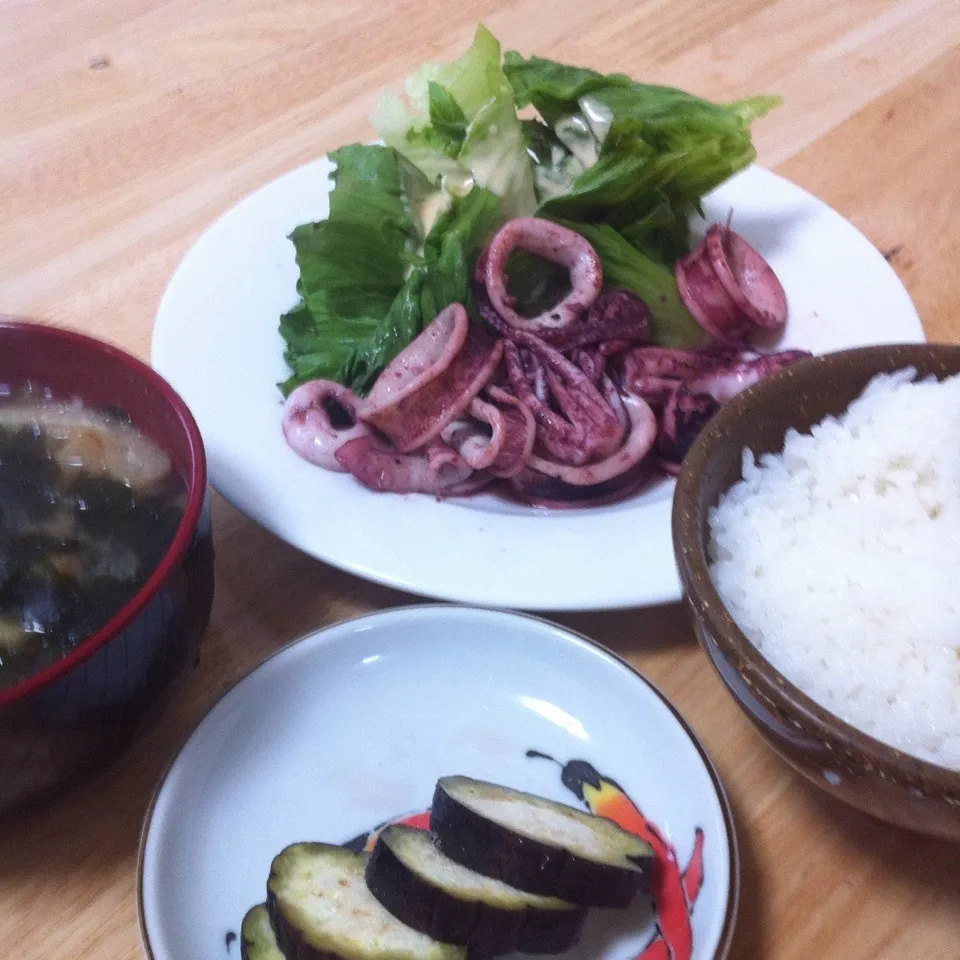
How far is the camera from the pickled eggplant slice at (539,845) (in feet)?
2.80

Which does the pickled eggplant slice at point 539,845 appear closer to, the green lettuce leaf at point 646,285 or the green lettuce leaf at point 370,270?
the green lettuce leaf at point 370,270

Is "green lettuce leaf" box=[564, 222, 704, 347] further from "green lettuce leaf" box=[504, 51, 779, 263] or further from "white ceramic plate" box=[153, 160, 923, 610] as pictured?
"white ceramic plate" box=[153, 160, 923, 610]

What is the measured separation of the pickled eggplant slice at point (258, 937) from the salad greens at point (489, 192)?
83 centimetres

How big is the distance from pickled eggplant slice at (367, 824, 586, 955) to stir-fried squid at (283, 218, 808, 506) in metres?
0.58

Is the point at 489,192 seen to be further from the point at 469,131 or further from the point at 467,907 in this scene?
the point at 467,907

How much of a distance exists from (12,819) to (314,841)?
31 centimetres

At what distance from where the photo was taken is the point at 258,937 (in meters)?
0.89

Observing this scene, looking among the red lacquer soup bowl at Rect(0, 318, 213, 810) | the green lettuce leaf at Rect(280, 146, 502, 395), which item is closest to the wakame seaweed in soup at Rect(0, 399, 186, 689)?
the red lacquer soup bowl at Rect(0, 318, 213, 810)

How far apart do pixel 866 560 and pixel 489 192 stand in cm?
95

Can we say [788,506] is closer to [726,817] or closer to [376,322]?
[726,817]

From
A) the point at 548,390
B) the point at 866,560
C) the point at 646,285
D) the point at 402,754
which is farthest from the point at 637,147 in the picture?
the point at 402,754

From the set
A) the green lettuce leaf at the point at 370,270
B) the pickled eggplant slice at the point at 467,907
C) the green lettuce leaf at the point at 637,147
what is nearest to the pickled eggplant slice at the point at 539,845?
the pickled eggplant slice at the point at 467,907

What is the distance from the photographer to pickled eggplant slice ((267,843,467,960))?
82 cm

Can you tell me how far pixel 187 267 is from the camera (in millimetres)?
1566
